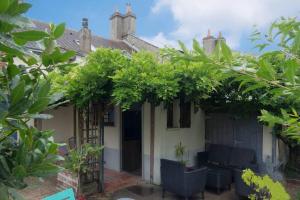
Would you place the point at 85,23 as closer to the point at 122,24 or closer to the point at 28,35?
the point at 122,24

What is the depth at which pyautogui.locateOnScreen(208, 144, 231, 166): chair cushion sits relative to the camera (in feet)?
25.6

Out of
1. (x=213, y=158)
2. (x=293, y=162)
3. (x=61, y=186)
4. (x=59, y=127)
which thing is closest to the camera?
A: (x=61, y=186)

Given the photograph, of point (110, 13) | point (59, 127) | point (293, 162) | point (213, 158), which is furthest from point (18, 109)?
point (110, 13)

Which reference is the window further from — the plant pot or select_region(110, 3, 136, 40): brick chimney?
select_region(110, 3, 136, 40): brick chimney

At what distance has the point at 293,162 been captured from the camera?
8.87 metres

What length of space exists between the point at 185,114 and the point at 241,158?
2.06 meters

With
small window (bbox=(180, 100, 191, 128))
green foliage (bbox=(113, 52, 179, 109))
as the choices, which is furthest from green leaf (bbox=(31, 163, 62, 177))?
small window (bbox=(180, 100, 191, 128))

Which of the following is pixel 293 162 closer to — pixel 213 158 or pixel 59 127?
pixel 213 158

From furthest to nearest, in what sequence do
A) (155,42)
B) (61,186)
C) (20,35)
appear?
(155,42) < (61,186) < (20,35)

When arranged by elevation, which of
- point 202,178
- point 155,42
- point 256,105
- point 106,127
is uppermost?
point 155,42

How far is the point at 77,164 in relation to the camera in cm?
582

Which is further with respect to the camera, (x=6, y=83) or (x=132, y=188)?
(x=132, y=188)

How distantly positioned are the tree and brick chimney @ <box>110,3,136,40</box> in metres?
16.8

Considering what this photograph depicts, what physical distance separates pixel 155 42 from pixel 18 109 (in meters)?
16.1
